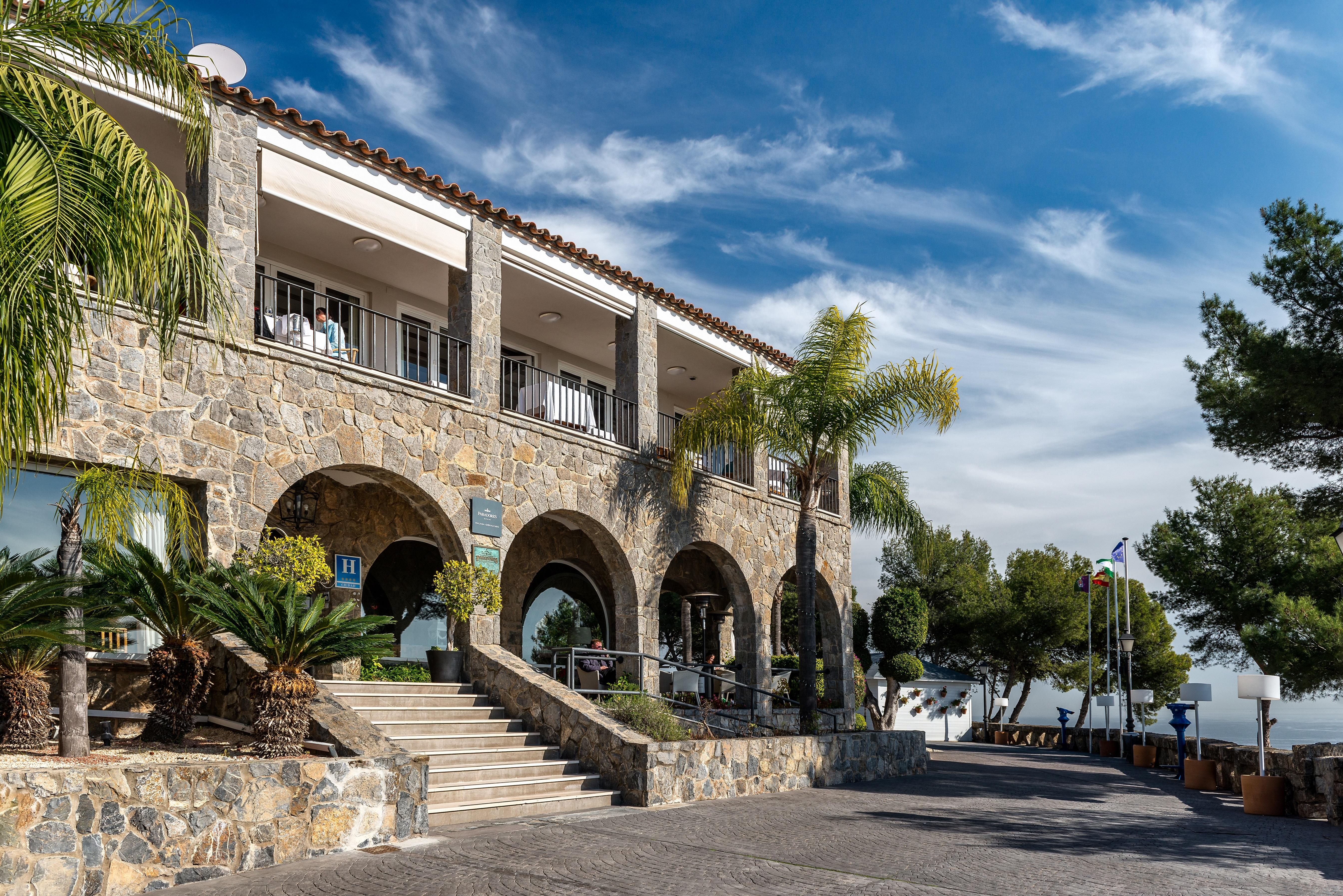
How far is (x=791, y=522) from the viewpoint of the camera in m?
20.3

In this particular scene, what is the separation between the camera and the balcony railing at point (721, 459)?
17.3 meters

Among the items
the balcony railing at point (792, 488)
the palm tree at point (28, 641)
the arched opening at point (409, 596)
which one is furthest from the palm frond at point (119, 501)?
the balcony railing at point (792, 488)

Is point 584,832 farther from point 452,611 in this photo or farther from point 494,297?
point 494,297

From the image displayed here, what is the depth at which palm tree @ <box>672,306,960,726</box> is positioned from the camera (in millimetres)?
16000

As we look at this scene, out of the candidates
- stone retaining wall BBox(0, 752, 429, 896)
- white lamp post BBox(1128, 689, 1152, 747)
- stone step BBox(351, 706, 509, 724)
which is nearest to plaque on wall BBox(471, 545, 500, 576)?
stone step BBox(351, 706, 509, 724)

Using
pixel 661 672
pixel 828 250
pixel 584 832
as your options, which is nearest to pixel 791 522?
pixel 661 672

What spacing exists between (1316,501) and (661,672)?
1215 cm

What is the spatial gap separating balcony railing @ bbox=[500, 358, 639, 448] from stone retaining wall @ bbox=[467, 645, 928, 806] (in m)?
4.62

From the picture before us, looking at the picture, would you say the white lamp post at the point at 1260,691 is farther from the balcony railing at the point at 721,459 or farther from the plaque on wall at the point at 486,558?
the plaque on wall at the point at 486,558

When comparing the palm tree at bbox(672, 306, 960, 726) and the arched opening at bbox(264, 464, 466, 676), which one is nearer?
the arched opening at bbox(264, 464, 466, 676)

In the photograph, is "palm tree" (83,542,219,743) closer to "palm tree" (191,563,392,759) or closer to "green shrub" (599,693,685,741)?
"palm tree" (191,563,392,759)

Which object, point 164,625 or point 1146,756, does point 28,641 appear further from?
point 1146,756

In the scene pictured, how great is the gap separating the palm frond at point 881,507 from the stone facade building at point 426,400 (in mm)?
2776

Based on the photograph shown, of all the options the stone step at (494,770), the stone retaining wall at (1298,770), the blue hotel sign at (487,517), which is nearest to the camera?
the stone step at (494,770)
